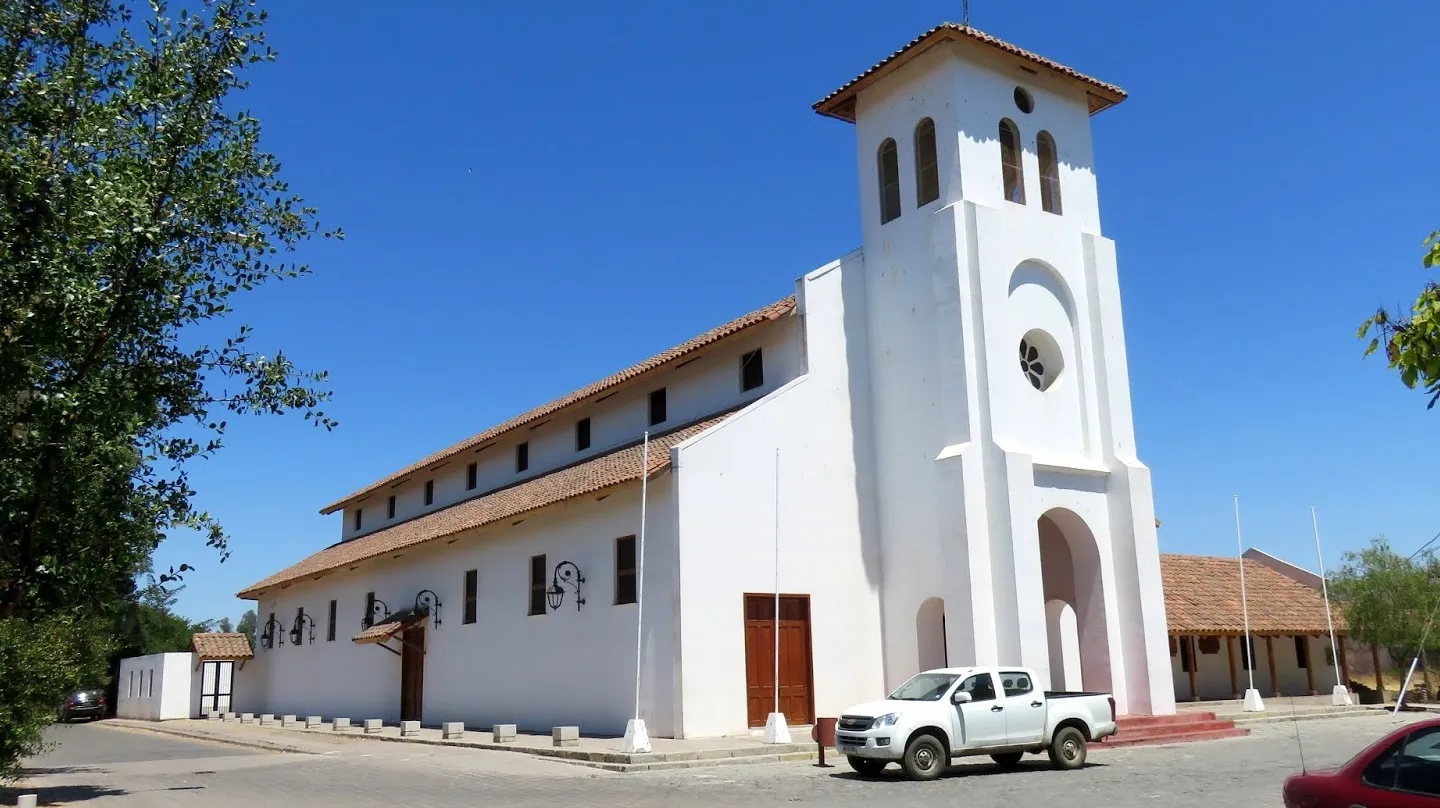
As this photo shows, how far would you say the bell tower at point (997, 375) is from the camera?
70.1 feet

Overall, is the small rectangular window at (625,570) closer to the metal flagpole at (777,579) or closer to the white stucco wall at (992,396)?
the metal flagpole at (777,579)

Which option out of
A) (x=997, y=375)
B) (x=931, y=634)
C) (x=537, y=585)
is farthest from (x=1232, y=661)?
(x=537, y=585)

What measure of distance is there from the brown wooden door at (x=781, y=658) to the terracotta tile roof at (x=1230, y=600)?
45.3ft

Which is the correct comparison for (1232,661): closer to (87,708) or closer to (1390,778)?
(1390,778)

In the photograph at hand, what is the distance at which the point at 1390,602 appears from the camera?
33.4 m

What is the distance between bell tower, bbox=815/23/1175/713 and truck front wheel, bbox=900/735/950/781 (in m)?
5.09

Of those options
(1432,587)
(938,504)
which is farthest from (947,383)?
(1432,587)

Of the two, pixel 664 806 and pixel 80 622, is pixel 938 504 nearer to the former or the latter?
pixel 664 806

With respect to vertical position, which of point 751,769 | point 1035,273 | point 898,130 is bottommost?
point 751,769

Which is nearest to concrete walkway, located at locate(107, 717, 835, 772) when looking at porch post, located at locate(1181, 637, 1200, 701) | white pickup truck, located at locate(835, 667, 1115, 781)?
white pickup truck, located at locate(835, 667, 1115, 781)

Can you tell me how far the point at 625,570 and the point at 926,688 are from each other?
25.3 feet

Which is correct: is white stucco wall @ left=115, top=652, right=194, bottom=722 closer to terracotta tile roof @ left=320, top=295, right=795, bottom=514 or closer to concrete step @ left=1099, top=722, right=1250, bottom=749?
terracotta tile roof @ left=320, top=295, right=795, bottom=514

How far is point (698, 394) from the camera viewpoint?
25.8m

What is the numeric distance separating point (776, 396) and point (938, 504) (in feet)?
12.5
